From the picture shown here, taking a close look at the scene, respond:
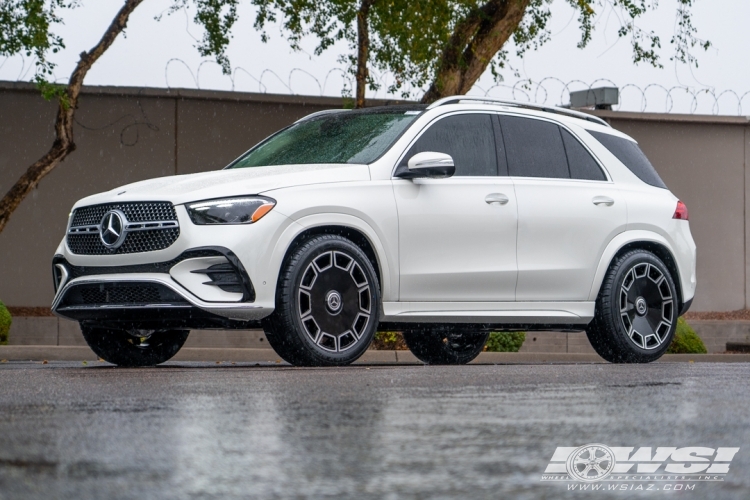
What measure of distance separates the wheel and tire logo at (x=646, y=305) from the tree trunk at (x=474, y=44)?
24.2 ft

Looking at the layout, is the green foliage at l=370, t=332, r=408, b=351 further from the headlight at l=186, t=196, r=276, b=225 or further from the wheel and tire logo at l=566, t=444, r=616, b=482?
the wheel and tire logo at l=566, t=444, r=616, b=482

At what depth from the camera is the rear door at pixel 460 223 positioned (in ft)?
27.4

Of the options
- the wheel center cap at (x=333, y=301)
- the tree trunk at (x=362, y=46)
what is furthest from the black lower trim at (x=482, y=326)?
the tree trunk at (x=362, y=46)

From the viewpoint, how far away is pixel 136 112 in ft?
65.9

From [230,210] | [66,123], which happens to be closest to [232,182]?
[230,210]

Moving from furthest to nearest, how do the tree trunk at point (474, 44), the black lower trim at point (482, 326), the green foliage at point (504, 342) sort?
1. the tree trunk at point (474, 44)
2. the green foliage at point (504, 342)
3. the black lower trim at point (482, 326)

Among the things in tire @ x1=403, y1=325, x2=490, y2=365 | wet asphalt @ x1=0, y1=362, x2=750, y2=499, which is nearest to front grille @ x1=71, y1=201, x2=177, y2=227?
wet asphalt @ x1=0, y1=362, x2=750, y2=499

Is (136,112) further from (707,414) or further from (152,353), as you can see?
(707,414)

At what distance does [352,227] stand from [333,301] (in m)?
0.51

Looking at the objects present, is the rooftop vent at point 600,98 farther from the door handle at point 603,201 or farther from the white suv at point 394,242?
the door handle at point 603,201

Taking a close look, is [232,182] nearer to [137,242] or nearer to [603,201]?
[137,242]

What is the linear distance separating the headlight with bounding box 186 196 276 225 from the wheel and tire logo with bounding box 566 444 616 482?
13.7ft

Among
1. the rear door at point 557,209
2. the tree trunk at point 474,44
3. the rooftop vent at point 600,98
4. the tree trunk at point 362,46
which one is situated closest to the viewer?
the rear door at point 557,209

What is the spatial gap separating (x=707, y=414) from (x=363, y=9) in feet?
43.6
